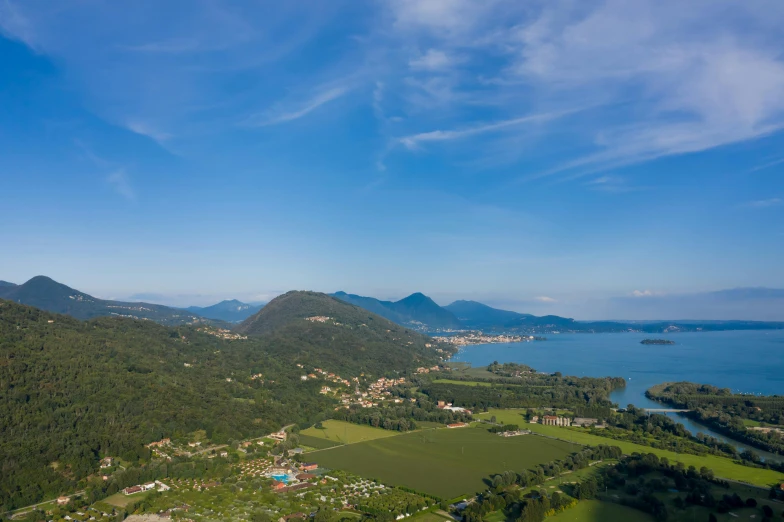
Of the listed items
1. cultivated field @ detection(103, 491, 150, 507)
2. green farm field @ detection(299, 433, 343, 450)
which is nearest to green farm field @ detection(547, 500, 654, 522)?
green farm field @ detection(299, 433, 343, 450)

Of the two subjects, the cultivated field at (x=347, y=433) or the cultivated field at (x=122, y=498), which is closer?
the cultivated field at (x=122, y=498)

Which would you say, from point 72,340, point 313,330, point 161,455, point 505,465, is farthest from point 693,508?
point 313,330

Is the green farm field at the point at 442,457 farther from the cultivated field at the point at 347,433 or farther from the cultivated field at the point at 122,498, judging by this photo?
the cultivated field at the point at 122,498

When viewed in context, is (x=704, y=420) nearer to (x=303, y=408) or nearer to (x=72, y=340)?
(x=303, y=408)

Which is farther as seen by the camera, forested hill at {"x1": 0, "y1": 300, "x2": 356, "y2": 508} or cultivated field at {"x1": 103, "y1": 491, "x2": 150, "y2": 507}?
forested hill at {"x1": 0, "y1": 300, "x2": 356, "y2": 508}

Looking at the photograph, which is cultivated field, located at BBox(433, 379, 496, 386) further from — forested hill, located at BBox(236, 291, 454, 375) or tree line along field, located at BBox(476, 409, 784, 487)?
tree line along field, located at BBox(476, 409, 784, 487)

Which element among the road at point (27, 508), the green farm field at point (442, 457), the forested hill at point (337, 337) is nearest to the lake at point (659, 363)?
the forested hill at point (337, 337)
